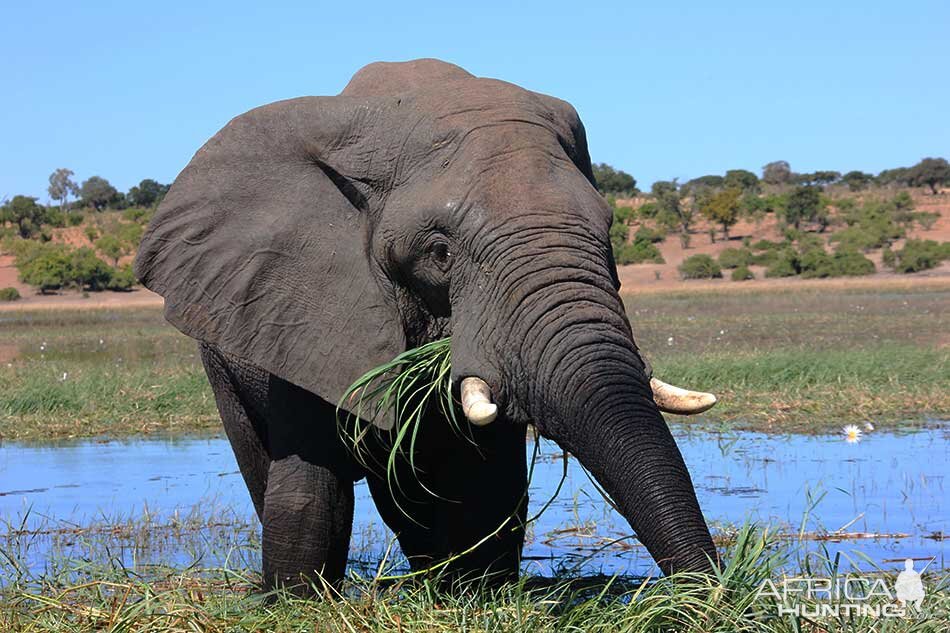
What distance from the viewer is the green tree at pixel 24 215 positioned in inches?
2377

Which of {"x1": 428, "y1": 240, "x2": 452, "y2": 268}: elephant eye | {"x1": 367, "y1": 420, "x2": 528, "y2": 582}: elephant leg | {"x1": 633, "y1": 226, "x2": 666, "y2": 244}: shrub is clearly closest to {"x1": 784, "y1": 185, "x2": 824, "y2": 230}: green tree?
{"x1": 633, "y1": 226, "x2": 666, "y2": 244}: shrub

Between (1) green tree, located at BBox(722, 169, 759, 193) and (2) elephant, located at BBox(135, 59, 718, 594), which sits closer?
(2) elephant, located at BBox(135, 59, 718, 594)

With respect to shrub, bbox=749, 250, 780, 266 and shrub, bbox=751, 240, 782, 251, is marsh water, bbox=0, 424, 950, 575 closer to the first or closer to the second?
shrub, bbox=749, 250, 780, 266

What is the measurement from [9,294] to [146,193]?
3117cm

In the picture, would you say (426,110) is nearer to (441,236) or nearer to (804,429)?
(441,236)

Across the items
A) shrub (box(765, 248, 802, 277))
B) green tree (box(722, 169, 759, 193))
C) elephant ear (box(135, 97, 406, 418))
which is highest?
green tree (box(722, 169, 759, 193))

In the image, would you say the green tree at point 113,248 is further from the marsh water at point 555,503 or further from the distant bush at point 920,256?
the marsh water at point 555,503

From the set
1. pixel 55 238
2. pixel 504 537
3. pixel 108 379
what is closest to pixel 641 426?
pixel 504 537

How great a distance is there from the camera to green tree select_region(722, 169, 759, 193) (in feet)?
236

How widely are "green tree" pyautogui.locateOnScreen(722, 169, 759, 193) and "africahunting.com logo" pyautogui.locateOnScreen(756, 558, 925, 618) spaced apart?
6729 cm

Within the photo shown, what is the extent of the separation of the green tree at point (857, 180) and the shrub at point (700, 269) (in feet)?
96.4

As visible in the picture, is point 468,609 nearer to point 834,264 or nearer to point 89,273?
point 834,264

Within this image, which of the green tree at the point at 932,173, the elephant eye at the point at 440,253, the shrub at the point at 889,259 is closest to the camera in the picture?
the elephant eye at the point at 440,253

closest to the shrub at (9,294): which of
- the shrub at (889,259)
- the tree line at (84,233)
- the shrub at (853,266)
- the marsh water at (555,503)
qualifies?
the tree line at (84,233)
